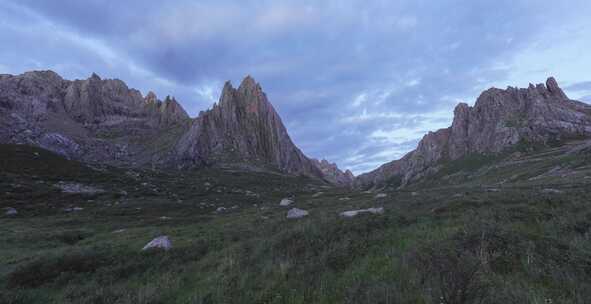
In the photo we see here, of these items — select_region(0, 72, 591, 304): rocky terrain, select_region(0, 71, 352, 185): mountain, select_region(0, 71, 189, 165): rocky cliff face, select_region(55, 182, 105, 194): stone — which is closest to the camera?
select_region(0, 72, 591, 304): rocky terrain

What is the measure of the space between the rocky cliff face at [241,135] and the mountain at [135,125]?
46 cm

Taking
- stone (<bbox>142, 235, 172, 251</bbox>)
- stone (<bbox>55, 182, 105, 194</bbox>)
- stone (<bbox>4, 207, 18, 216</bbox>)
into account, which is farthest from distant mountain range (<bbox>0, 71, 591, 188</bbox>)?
stone (<bbox>142, 235, 172, 251</bbox>)

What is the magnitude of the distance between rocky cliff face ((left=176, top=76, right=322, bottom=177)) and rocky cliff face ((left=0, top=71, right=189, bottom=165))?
15187 millimetres

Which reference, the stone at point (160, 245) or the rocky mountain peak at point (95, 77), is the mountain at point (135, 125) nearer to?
the rocky mountain peak at point (95, 77)

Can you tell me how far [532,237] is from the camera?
8.34 metres

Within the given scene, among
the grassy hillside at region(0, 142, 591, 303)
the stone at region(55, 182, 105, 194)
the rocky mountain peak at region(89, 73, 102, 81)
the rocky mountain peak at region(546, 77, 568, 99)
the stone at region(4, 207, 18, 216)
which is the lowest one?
the grassy hillside at region(0, 142, 591, 303)

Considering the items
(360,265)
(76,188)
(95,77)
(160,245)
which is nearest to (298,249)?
(360,265)

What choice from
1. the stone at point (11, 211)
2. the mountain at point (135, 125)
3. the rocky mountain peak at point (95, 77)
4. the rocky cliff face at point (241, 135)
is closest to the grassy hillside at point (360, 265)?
the stone at point (11, 211)

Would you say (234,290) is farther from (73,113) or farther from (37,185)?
(73,113)

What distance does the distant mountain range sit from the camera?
12212 centimetres

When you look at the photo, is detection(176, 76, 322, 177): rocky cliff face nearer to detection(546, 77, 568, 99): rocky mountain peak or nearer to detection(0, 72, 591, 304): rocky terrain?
detection(0, 72, 591, 304): rocky terrain

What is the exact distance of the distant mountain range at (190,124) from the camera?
401 ft

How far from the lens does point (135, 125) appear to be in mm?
166625

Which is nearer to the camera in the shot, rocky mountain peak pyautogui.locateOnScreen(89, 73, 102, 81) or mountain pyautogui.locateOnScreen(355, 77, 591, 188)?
mountain pyautogui.locateOnScreen(355, 77, 591, 188)
